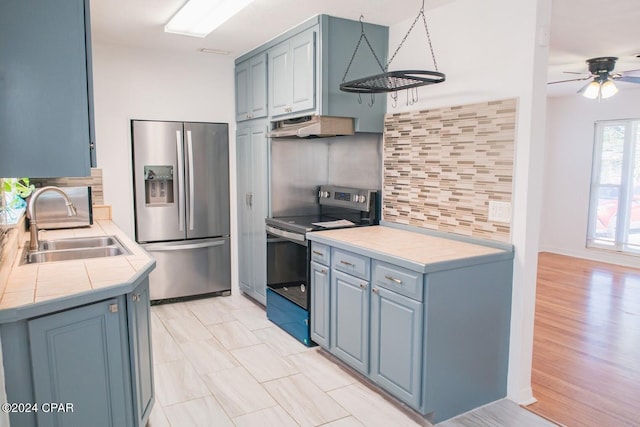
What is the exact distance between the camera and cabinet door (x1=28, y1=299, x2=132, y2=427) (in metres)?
1.77

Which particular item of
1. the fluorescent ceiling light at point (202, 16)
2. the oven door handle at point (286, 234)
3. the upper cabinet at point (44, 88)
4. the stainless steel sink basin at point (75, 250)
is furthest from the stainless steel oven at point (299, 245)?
the upper cabinet at point (44, 88)

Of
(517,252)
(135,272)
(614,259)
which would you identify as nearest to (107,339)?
(135,272)

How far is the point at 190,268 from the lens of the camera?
4543 millimetres

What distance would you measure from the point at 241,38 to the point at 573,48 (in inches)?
117

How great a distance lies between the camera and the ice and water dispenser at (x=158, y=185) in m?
4.30

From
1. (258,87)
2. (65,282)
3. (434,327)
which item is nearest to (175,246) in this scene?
(258,87)

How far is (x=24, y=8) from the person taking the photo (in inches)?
69.4

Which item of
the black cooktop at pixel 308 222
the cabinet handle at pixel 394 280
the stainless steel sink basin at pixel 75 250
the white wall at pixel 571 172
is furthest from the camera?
the white wall at pixel 571 172

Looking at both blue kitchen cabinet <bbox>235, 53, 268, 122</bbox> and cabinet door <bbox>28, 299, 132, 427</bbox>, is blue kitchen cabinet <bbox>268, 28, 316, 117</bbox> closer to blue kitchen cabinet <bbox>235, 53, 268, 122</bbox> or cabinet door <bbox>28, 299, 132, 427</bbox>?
blue kitchen cabinet <bbox>235, 53, 268, 122</bbox>

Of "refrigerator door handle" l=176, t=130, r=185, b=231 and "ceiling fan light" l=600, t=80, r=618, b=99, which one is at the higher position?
"ceiling fan light" l=600, t=80, r=618, b=99

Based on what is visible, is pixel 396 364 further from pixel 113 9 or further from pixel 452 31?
pixel 113 9

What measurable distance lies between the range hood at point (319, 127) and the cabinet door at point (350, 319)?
1033 mm

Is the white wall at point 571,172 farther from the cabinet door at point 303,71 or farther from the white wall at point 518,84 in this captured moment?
the cabinet door at point 303,71

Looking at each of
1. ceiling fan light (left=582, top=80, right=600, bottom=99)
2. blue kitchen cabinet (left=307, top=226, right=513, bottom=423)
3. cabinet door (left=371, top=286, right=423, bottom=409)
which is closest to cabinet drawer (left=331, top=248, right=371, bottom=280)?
blue kitchen cabinet (left=307, top=226, right=513, bottom=423)
